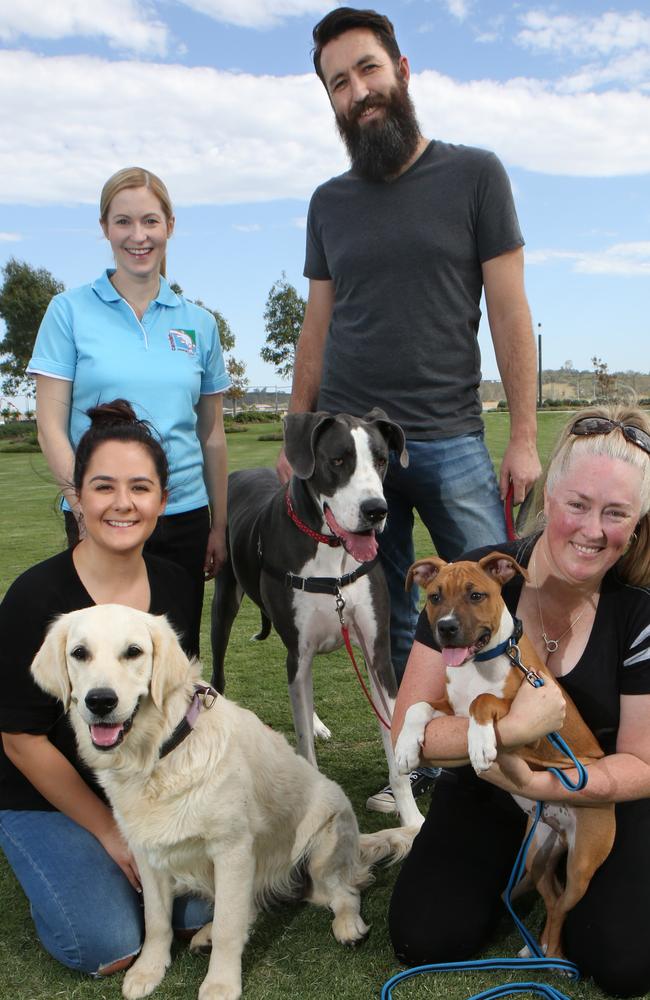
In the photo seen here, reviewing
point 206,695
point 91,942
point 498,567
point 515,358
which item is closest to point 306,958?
point 91,942

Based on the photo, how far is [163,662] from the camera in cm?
280

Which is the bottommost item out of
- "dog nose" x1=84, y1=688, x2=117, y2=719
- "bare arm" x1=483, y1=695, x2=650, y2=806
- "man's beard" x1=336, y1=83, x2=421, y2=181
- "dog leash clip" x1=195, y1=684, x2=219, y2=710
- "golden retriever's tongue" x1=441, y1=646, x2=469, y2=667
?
"bare arm" x1=483, y1=695, x2=650, y2=806

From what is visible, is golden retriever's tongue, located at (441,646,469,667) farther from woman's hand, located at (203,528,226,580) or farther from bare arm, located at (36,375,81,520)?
woman's hand, located at (203,528,226,580)

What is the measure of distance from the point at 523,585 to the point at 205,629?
5.93 m

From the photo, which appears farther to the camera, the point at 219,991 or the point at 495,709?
the point at 219,991

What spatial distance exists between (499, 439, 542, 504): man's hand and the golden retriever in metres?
1.81

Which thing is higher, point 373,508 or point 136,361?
point 136,361

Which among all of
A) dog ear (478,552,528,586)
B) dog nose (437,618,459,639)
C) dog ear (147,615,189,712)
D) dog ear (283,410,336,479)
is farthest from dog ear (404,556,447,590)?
dog ear (283,410,336,479)

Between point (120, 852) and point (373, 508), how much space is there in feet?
5.80

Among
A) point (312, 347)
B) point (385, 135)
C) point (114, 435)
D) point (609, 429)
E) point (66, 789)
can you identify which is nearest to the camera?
point (609, 429)

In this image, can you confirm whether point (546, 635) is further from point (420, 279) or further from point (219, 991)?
point (420, 279)

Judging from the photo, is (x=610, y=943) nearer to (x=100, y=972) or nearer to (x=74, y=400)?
(x=100, y=972)

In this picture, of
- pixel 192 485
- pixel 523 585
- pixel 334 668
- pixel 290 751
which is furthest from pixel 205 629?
pixel 523 585

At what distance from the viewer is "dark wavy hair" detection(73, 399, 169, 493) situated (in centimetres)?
333
